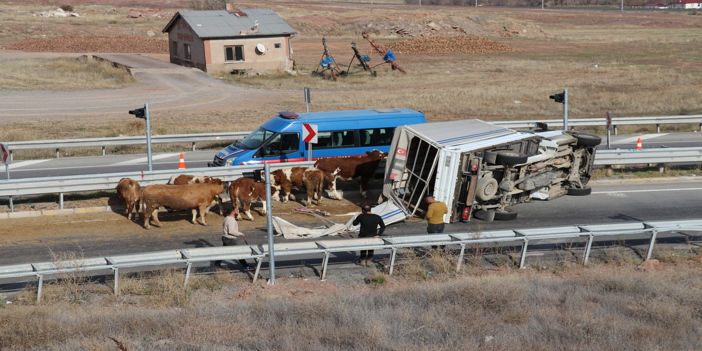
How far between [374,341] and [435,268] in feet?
13.0

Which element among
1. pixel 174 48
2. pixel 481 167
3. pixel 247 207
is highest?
pixel 174 48

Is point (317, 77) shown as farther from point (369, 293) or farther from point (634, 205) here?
point (369, 293)

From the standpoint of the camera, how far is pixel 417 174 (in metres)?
17.9

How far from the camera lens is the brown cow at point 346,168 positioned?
1884 centimetres

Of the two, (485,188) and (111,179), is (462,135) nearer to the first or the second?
(485,188)

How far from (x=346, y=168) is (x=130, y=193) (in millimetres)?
5837

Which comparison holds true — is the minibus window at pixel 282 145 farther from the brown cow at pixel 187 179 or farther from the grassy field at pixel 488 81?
the grassy field at pixel 488 81

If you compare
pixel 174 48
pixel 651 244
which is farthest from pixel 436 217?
pixel 174 48

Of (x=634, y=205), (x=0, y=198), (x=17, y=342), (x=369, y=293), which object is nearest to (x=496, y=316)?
(x=369, y=293)

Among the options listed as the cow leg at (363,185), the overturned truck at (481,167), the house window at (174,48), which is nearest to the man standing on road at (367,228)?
the overturned truck at (481,167)

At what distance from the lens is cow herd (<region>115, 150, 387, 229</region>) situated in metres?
16.2

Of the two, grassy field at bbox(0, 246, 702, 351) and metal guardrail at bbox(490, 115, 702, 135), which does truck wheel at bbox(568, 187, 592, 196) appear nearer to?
grassy field at bbox(0, 246, 702, 351)

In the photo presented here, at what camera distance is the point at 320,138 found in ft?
66.3

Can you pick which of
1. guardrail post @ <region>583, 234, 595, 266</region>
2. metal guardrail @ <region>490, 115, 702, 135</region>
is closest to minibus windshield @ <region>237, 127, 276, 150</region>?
guardrail post @ <region>583, 234, 595, 266</region>
